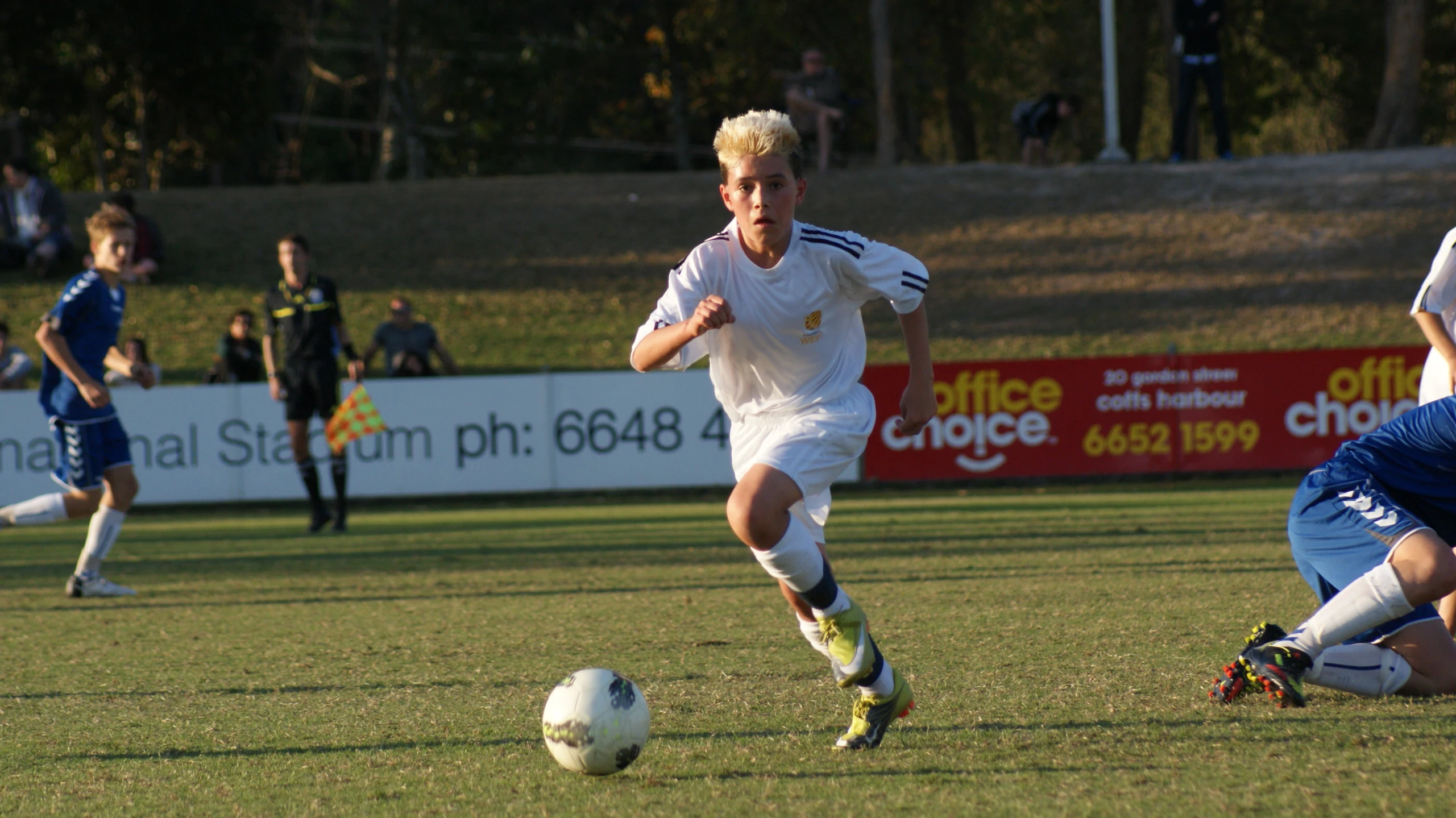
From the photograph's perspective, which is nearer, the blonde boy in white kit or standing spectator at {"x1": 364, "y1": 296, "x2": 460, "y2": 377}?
the blonde boy in white kit

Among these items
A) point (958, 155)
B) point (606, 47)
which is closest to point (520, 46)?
point (606, 47)

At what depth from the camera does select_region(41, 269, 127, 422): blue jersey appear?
789 cm

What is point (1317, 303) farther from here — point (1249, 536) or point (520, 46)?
point (520, 46)

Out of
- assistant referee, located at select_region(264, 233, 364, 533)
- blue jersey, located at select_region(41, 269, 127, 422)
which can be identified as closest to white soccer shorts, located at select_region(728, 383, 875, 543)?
blue jersey, located at select_region(41, 269, 127, 422)

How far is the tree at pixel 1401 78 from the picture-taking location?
26.3 m

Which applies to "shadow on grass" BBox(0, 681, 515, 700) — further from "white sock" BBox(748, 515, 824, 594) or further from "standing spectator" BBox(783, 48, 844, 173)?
"standing spectator" BBox(783, 48, 844, 173)

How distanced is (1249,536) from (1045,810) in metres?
7.26

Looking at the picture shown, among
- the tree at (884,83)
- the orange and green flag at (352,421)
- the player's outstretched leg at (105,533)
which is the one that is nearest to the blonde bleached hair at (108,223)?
the player's outstretched leg at (105,533)

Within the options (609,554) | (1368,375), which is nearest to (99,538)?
(609,554)

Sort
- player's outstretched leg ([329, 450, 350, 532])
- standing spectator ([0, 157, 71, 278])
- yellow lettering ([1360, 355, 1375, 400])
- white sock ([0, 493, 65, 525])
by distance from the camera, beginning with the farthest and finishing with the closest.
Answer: standing spectator ([0, 157, 71, 278]) < yellow lettering ([1360, 355, 1375, 400]) < player's outstretched leg ([329, 450, 350, 532]) < white sock ([0, 493, 65, 525])

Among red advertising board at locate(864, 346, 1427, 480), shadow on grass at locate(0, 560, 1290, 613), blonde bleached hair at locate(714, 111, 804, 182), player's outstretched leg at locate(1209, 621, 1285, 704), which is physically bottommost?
red advertising board at locate(864, 346, 1427, 480)

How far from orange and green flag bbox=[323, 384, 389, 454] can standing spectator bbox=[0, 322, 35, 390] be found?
6.02 m

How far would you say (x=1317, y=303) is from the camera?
21.1 m

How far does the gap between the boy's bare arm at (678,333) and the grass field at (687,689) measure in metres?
1.13
